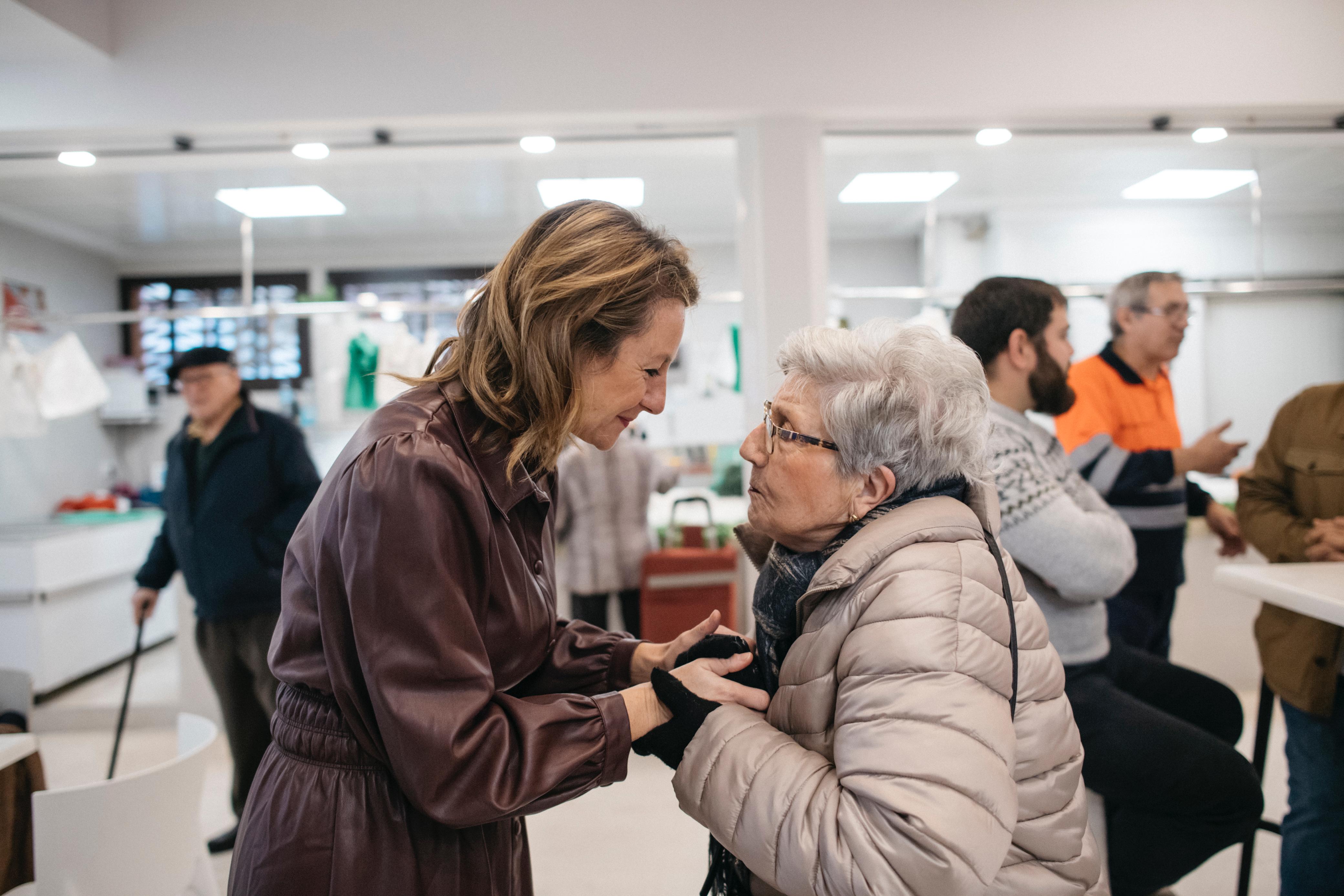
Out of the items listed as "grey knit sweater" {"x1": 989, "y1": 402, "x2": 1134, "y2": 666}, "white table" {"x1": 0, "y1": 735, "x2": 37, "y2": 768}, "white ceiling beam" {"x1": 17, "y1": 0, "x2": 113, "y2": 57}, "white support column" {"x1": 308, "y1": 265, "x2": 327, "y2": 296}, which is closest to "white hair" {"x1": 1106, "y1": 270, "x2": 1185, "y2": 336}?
"grey knit sweater" {"x1": 989, "y1": 402, "x2": 1134, "y2": 666}

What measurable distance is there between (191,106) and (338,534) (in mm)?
3012

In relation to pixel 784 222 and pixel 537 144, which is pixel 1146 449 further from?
pixel 537 144

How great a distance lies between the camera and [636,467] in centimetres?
383

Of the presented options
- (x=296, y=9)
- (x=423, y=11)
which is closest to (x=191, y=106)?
(x=296, y=9)

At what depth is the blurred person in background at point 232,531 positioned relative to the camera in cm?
277

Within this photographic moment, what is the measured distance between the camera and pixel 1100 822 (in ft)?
6.39

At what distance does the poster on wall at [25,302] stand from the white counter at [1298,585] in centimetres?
573

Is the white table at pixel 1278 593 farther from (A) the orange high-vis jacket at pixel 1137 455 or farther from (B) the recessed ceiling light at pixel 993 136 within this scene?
(B) the recessed ceiling light at pixel 993 136

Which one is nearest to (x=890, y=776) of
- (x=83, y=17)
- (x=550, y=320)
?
(x=550, y=320)

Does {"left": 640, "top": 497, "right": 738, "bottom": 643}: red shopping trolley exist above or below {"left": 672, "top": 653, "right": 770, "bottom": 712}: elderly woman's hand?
below

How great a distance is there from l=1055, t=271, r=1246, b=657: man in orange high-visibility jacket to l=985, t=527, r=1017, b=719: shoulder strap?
165 cm

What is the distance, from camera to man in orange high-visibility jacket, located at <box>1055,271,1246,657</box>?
259cm

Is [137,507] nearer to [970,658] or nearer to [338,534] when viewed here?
[338,534]

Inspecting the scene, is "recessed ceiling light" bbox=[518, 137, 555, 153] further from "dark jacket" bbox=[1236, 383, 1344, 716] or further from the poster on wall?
the poster on wall
